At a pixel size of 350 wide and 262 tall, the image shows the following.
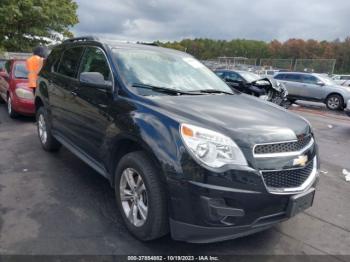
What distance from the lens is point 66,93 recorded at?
481cm

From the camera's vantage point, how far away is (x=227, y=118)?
3105 mm

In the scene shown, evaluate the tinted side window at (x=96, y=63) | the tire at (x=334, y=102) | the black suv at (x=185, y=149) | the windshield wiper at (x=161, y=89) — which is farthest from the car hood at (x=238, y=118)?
the tire at (x=334, y=102)

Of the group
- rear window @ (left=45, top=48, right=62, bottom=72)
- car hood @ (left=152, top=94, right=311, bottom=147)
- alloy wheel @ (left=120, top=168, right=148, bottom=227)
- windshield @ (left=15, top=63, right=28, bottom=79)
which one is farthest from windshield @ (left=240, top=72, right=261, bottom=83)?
alloy wheel @ (left=120, top=168, right=148, bottom=227)

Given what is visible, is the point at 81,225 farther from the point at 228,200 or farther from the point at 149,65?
the point at 149,65

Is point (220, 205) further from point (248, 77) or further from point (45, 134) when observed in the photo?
point (248, 77)

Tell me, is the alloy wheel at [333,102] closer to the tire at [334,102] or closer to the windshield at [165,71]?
the tire at [334,102]

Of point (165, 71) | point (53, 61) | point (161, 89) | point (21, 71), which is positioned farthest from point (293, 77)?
point (161, 89)

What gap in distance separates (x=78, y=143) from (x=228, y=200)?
2.50m

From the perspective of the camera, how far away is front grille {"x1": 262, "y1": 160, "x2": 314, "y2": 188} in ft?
9.23

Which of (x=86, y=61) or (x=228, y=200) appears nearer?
(x=228, y=200)

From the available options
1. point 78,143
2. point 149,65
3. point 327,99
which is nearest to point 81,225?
point 78,143

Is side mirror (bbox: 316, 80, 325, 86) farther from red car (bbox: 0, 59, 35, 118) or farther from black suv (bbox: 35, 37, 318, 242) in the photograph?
black suv (bbox: 35, 37, 318, 242)

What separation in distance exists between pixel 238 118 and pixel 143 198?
1.14 m

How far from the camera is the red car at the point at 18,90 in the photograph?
8.23 meters
